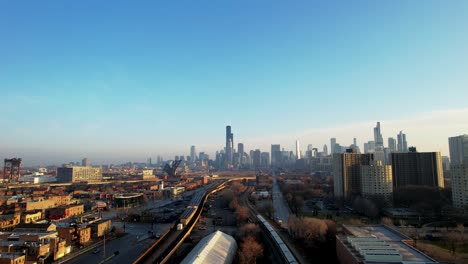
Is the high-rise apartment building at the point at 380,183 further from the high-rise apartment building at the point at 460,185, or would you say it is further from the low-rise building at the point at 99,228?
the low-rise building at the point at 99,228

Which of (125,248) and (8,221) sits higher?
(8,221)

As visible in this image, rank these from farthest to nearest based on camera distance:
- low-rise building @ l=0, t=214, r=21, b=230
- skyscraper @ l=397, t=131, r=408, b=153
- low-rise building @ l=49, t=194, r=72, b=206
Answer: skyscraper @ l=397, t=131, r=408, b=153 < low-rise building @ l=49, t=194, r=72, b=206 < low-rise building @ l=0, t=214, r=21, b=230

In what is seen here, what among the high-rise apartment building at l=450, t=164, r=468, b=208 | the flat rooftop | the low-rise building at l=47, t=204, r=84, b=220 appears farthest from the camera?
the low-rise building at l=47, t=204, r=84, b=220

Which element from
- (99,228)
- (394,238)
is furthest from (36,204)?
(394,238)

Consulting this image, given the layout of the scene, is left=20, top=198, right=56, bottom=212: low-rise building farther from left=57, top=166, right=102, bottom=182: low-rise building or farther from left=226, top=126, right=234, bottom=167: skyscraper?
left=226, top=126, right=234, bottom=167: skyscraper

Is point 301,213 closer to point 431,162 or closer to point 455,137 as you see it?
point 431,162

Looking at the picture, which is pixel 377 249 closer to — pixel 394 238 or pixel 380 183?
pixel 394 238

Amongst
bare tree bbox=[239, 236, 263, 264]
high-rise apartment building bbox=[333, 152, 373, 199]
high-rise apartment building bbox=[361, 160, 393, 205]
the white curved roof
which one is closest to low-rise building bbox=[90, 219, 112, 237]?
the white curved roof
